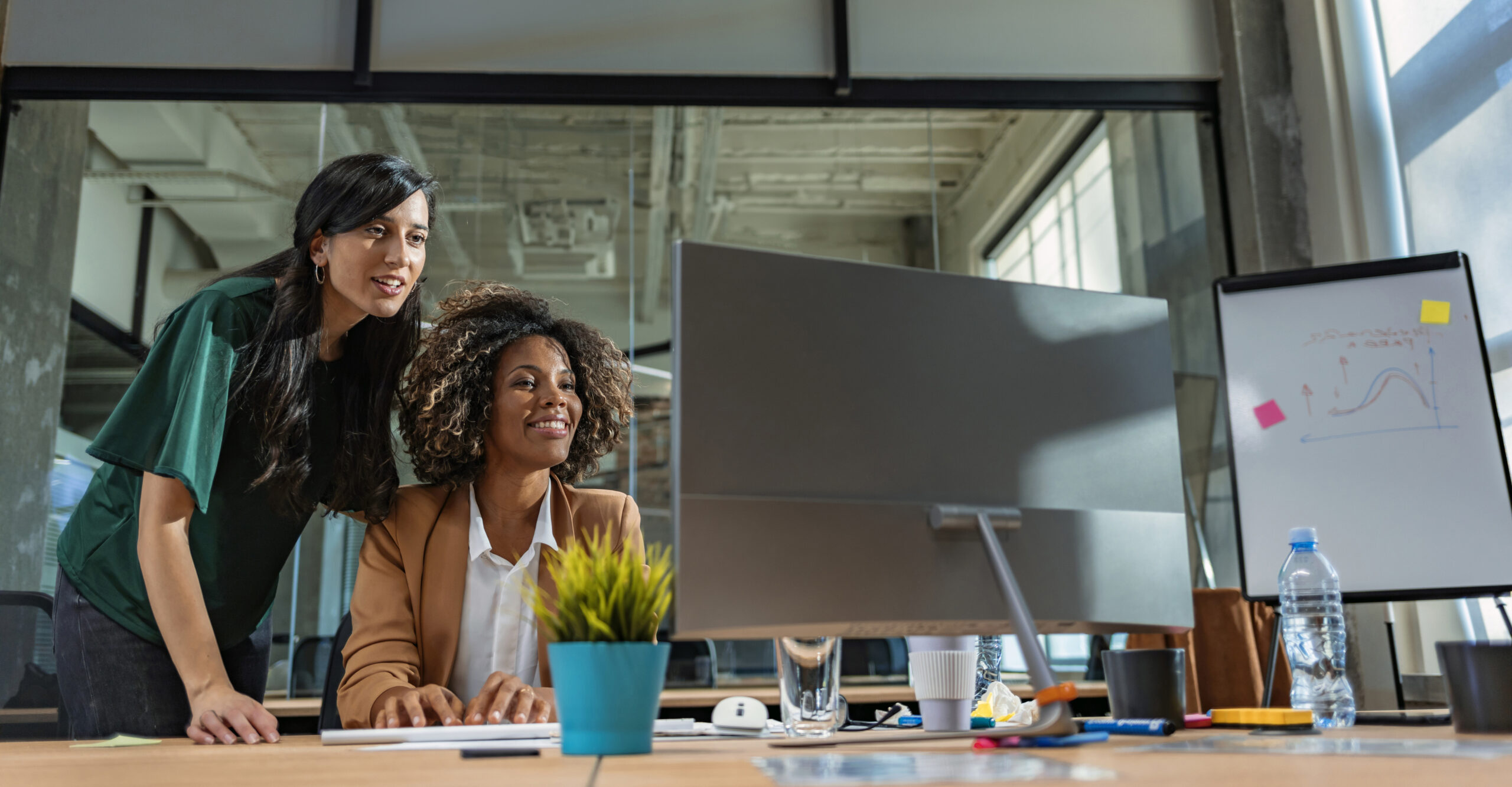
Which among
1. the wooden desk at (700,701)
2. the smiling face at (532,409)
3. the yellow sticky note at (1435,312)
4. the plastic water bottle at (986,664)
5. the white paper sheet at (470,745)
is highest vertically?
the yellow sticky note at (1435,312)

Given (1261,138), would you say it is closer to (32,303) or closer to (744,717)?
(744,717)

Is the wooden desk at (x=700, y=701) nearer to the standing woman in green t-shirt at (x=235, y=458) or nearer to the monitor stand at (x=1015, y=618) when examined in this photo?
the standing woman in green t-shirt at (x=235, y=458)

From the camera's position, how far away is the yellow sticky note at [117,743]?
3.70 ft

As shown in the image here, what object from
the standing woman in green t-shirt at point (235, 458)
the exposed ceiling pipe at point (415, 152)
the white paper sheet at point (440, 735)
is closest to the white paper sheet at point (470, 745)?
the white paper sheet at point (440, 735)

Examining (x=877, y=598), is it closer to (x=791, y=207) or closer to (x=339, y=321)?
(x=339, y=321)

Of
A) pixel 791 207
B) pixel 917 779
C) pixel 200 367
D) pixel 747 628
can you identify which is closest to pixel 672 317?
pixel 747 628

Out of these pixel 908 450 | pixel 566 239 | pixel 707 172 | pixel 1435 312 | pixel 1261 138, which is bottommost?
pixel 908 450

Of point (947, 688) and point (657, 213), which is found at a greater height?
point (657, 213)

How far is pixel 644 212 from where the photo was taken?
4.35m

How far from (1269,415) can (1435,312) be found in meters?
0.33

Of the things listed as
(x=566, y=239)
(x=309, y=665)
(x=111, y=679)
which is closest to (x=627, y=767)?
(x=111, y=679)

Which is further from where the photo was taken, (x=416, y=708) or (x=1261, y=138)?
(x=1261, y=138)

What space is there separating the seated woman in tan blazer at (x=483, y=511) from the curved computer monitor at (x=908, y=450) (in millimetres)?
577

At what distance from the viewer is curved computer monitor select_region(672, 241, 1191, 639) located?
0.88 meters
